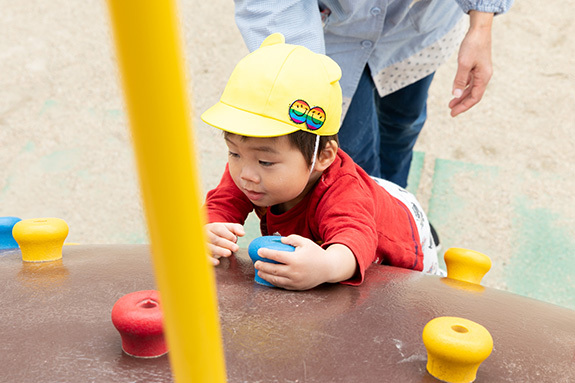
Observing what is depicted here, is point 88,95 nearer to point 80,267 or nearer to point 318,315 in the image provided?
point 80,267

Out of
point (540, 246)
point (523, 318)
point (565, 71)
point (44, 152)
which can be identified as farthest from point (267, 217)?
point (565, 71)

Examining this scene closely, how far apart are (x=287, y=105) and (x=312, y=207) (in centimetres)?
20

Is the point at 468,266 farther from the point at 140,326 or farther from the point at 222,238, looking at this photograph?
the point at 140,326

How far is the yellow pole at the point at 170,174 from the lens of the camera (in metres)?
0.19

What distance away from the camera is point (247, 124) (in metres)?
0.93

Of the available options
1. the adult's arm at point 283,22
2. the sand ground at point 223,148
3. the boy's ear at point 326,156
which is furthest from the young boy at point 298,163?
the sand ground at point 223,148

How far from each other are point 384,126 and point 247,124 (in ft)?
3.01

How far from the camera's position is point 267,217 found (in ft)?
3.76

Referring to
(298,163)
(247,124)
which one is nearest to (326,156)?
(298,163)

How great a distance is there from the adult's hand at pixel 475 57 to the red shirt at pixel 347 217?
11.3 inches

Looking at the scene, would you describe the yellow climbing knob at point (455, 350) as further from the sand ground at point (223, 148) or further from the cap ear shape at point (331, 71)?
→ the sand ground at point (223, 148)

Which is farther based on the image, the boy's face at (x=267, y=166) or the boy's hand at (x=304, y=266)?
the boy's face at (x=267, y=166)

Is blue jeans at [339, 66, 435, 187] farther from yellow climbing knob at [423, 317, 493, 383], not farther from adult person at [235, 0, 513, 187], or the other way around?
yellow climbing knob at [423, 317, 493, 383]

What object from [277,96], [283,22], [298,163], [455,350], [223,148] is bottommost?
[223,148]
